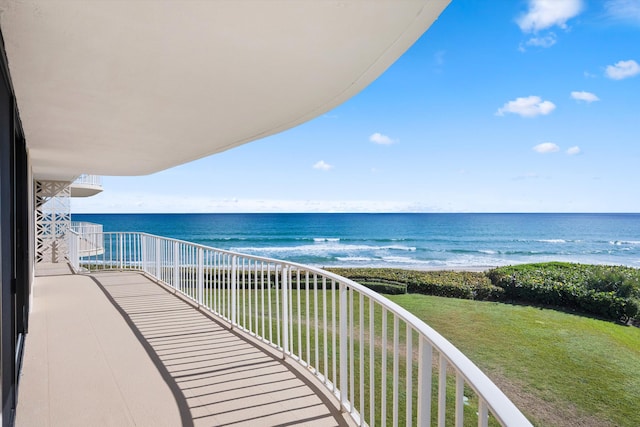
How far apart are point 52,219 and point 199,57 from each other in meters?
13.0

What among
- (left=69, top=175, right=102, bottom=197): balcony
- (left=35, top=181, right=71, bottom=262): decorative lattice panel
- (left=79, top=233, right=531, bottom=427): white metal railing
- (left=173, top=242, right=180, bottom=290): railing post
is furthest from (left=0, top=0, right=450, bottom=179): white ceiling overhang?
(left=69, top=175, right=102, bottom=197): balcony

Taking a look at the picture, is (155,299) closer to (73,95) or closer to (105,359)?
(105,359)

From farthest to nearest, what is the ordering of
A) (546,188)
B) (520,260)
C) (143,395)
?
1. (546,188)
2. (520,260)
3. (143,395)

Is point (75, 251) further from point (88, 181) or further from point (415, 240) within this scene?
point (415, 240)

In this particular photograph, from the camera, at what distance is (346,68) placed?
6.89 ft

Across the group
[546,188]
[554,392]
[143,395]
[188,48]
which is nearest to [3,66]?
[188,48]

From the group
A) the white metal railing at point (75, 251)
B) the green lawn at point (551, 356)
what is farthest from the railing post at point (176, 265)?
the green lawn at point (551, 356)

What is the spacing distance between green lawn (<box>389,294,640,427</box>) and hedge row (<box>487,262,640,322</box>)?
0.53 m

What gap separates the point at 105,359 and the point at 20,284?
3.62 feet

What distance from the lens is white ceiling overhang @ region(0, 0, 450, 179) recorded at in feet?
4.94

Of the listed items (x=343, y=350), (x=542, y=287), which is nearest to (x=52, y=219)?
(x=343, y=350)

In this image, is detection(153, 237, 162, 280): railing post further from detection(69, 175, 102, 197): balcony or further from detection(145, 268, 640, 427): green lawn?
detection(69, 175, 102, 197): balcony

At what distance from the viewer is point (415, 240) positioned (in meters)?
39.6

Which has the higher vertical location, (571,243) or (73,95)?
(73,95)
